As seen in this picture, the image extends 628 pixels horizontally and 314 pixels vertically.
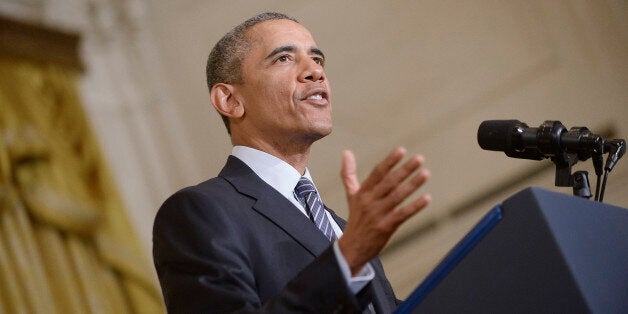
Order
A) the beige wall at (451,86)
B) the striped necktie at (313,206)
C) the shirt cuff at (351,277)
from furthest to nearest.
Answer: the beige wall at (451,86) → the striped necktie at (313,206) → the shirt cuff at (351,277)

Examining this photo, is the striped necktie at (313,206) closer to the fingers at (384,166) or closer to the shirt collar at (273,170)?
the shirt collar at (273,170)

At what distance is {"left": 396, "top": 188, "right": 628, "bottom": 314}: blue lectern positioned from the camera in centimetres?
103

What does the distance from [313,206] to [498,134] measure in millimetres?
398

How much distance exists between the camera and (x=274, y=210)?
1.55 meters

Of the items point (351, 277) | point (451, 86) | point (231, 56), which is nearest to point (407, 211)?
point (351, 277)

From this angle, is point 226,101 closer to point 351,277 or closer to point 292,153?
point 292,153

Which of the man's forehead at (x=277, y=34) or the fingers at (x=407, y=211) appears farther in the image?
the man's forehead at (x=277, y=34)

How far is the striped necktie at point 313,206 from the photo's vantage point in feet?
5.18

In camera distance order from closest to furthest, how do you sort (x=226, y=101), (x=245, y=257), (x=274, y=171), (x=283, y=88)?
(x=245, y=257), (x=274, y=171), (x=283, y=88), (x=226, y=101)

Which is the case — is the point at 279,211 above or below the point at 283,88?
below

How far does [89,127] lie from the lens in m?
3.85

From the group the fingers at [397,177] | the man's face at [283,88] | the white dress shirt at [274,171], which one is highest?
the man's face at [283,88]

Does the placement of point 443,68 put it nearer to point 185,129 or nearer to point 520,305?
point 185,129

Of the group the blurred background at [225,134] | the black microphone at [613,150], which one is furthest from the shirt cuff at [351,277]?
the blurred background at [225,134]
